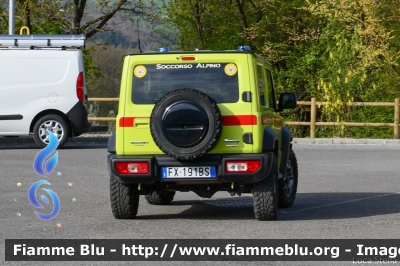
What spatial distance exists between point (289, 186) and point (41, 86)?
1052 centimetres

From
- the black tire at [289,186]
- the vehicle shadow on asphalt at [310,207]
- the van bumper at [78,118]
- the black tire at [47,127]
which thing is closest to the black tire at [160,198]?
the vehicle shadow on asphalt at [310,207]

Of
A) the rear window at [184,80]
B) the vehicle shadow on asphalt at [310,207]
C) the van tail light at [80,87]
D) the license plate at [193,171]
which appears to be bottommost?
the vehicle shadow on asphalt at [310,207]

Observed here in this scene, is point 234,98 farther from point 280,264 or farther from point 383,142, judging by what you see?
point 383,142

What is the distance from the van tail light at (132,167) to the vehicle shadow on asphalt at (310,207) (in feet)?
2.75

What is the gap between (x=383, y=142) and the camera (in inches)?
1073

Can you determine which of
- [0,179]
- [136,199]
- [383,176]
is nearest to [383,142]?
[383,176]

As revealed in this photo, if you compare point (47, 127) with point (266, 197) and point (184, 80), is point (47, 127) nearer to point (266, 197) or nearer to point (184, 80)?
point (184, 80)

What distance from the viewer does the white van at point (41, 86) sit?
21406mm

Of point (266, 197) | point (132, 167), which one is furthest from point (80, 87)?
point (266, 197)

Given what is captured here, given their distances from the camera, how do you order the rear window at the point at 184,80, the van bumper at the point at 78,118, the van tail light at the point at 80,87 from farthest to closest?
1. the van bumper at the point at 78,118
2. the van tail light at the point at 80,87
3. the rear window at the point at 184,80

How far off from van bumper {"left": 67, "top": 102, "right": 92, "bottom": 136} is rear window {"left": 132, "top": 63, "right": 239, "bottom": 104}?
1126 centimetres

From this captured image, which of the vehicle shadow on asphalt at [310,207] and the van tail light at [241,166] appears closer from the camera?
the van tail light at [241,166]

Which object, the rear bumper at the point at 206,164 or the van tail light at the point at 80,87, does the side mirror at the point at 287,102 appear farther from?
the van tail light at the point at 80,87

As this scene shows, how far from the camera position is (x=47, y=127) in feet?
71.9
